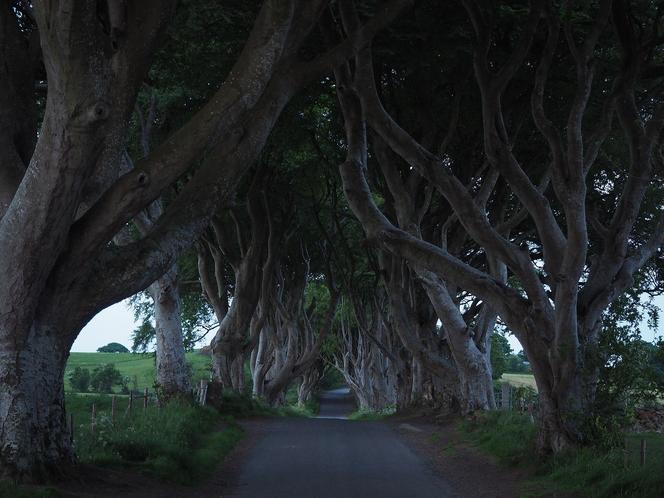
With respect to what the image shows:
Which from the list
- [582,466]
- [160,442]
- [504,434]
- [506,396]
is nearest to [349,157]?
[504,434]

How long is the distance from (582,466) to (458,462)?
4.55 metres

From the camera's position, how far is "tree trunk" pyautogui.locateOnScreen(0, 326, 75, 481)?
33.0 ft

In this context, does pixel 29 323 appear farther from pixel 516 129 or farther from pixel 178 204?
pixel 516 129

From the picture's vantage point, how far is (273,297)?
35562 millimetres

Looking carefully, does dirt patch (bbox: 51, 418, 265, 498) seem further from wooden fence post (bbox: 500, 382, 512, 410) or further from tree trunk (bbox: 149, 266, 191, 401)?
wooden fence post (bbox: 500, 382, 512, 410)

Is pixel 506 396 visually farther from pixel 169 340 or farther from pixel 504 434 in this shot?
pixel 169 340

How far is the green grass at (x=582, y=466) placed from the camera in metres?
10.7

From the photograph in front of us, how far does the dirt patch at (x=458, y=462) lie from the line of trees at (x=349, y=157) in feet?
3.21

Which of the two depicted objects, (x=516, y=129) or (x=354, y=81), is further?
(x=516, y=129)

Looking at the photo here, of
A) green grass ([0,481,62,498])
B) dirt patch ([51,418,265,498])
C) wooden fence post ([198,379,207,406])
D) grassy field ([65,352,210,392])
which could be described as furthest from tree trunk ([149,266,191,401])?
grassy field ([65,352,210,392])

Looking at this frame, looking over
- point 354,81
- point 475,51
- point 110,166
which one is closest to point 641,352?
point 475,51

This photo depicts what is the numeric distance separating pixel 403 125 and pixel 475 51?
7438mm

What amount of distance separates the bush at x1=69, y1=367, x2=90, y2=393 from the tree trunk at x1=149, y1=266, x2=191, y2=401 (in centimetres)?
3750

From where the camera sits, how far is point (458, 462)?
664 inches
